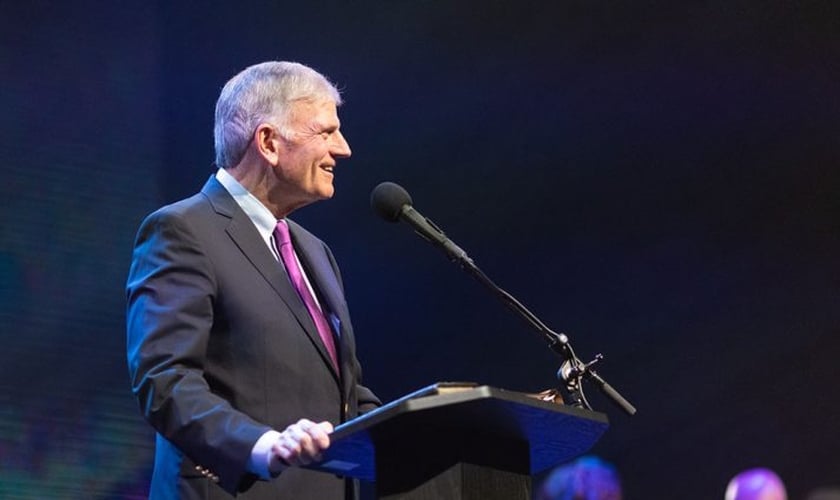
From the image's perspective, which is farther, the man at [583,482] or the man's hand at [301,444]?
the man at [583,482]

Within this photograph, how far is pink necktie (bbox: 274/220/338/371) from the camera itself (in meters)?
2.32

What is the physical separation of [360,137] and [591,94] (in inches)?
41.2

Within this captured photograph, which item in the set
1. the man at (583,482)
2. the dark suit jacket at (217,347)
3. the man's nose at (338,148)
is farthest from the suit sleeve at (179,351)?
the man at (583,482)

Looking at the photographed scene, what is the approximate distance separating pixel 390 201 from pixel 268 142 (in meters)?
0.34

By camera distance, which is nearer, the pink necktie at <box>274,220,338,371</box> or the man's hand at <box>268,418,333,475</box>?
the man's hand at <box>268,418,333,475</box>

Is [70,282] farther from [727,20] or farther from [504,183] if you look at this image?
[727,20]

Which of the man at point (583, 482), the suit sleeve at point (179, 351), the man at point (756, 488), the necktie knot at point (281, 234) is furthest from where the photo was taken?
the man at point (583, 482)

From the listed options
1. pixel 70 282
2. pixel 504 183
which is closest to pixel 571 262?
pixel 504 183

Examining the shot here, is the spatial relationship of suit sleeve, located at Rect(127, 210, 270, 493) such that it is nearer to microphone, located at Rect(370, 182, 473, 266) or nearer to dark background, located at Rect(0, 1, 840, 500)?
microphone, located at Rect(370, 182, 473, 266)

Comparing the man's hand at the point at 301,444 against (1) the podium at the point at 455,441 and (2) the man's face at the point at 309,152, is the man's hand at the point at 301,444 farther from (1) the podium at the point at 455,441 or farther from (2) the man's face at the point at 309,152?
(2) the man's face at the point at 309,152

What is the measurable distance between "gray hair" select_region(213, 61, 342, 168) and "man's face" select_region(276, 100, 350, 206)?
24 mm

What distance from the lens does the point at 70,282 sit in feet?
11.6

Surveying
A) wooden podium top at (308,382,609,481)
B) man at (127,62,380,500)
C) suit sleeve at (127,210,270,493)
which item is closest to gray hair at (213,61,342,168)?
man at (127,62,380,500)

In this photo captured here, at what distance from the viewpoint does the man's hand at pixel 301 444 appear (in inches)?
64.8
